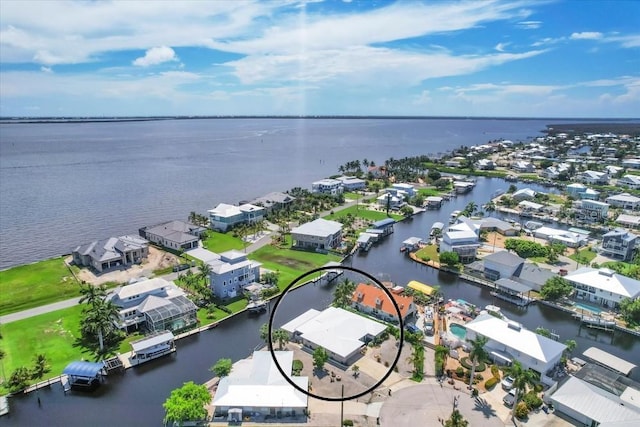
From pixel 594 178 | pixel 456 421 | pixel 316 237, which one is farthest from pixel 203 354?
pixel 594 178

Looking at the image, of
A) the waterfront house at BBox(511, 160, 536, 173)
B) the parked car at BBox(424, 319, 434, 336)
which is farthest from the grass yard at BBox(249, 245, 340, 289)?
the waterfront house at BBox(511, 160, 536, 173)

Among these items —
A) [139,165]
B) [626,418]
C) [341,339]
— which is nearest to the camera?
[626,418]

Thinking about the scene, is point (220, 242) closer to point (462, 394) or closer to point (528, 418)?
point (462, 394)

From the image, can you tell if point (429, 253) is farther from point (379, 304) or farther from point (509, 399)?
point (509, 399)

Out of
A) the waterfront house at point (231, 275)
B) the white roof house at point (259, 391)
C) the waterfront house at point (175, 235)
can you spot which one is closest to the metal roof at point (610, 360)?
the white roof house at point (259, 391)

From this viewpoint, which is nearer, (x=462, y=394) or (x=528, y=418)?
(x=528, y=418)

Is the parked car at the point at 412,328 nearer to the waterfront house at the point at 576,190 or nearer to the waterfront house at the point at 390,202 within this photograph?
the waterfront house at the point at 390,202

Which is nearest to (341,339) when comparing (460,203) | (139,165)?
(460,203)
